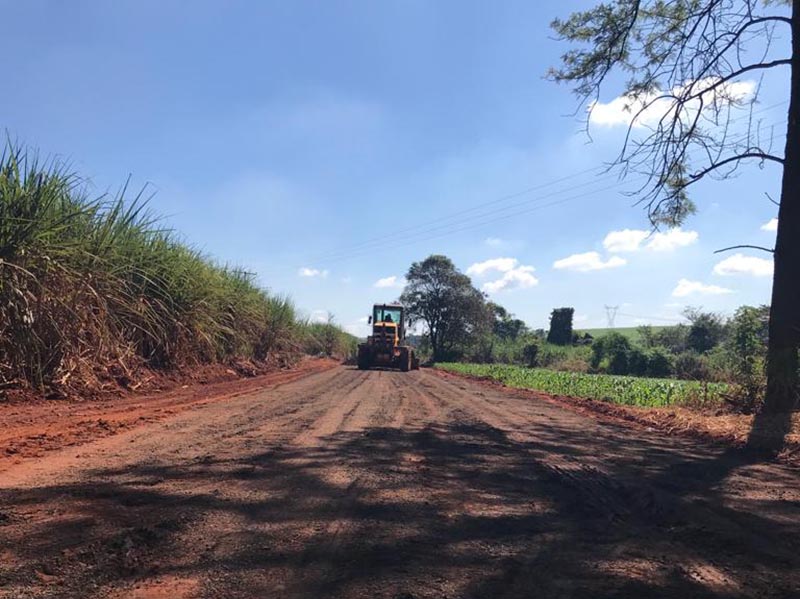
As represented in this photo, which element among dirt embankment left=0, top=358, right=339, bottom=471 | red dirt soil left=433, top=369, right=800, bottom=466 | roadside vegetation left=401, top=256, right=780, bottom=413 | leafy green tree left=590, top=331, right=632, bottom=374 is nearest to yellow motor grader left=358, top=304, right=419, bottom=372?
roadside vegetation left=401, top=256, right=780, bottom=413

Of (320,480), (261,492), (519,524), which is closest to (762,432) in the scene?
(519,524)

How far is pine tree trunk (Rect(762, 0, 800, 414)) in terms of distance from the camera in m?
8.73

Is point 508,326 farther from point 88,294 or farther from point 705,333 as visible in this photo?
point 88,294

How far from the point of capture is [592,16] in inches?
414

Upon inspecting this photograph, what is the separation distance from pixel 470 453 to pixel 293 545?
3.45m

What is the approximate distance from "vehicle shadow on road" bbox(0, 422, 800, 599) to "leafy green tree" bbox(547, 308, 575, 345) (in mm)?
70288

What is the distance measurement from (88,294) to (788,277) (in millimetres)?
12261

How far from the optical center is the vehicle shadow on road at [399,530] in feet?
9.73

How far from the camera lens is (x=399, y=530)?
374 centimetres

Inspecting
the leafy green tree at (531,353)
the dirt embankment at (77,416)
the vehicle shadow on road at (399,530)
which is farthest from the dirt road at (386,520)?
the leafy green tree at (531,353)

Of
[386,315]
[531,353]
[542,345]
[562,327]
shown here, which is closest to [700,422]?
[386,315]

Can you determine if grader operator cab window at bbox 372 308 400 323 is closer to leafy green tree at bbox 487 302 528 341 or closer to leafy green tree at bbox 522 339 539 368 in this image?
leafy green tree at bbox 522 339 539 368

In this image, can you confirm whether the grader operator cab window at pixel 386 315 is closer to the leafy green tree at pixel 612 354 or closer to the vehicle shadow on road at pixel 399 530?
the leafy green tree at pixel 612 354

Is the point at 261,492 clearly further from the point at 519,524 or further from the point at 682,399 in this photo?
the point at 682,399
